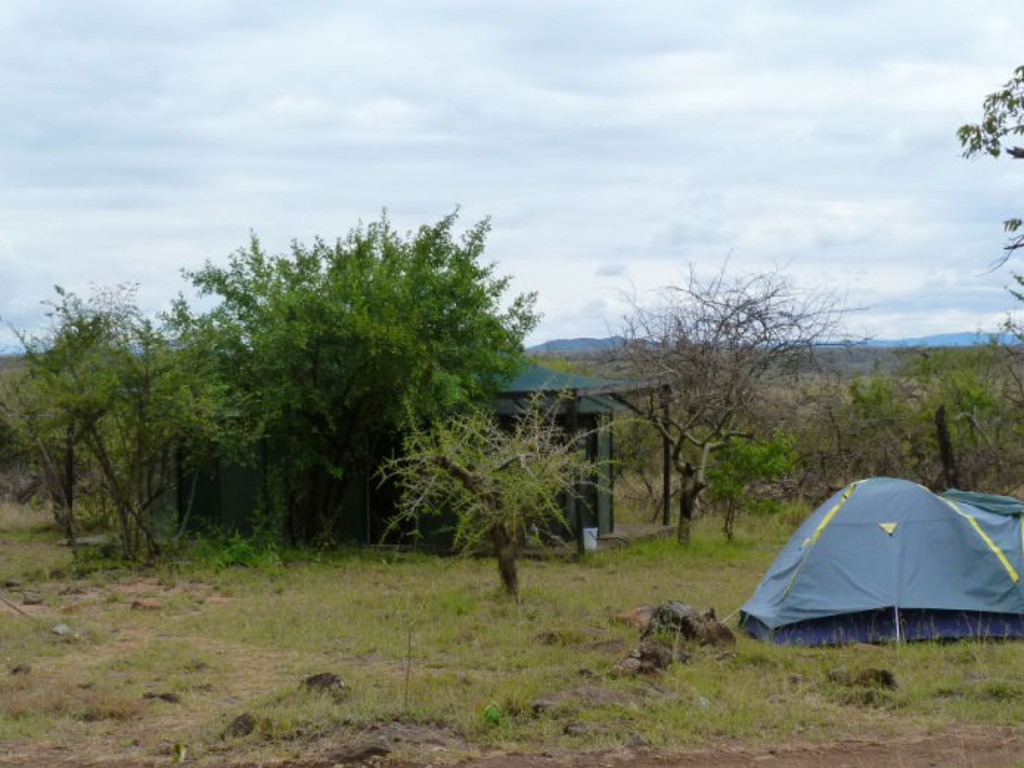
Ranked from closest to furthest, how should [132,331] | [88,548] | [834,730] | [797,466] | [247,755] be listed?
1. [247,755]
2. [834,730]
3. [132,331]
4. [88,548]
5. [797,466]

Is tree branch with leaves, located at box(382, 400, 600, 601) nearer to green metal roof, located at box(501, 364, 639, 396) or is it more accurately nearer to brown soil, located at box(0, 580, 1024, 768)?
green metal roof, located at box(501, 364, 639, 396)

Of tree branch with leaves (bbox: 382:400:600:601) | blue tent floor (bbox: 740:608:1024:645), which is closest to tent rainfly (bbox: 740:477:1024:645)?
blue tent floor (bbox: 740:608:1024:645)

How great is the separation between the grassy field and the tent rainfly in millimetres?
372

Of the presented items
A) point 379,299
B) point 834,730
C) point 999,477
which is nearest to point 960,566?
point 834,730

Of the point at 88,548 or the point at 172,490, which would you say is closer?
the point at 88,548

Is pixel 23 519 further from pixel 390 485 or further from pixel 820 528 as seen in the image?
pixel 820 528

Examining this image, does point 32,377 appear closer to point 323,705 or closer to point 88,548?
point 88,548

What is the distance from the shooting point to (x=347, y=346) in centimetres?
1630

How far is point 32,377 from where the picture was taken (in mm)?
16156

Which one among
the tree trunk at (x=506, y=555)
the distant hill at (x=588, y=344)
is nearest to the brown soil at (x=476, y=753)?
the tree trunk at (x=506, y=555)

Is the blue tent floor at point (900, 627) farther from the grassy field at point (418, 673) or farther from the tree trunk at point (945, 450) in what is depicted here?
the tree trunk at point (945, 450)

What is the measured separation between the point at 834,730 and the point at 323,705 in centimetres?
324

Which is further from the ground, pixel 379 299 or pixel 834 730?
pixel 379 299

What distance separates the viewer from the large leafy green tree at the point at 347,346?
16047 mm
